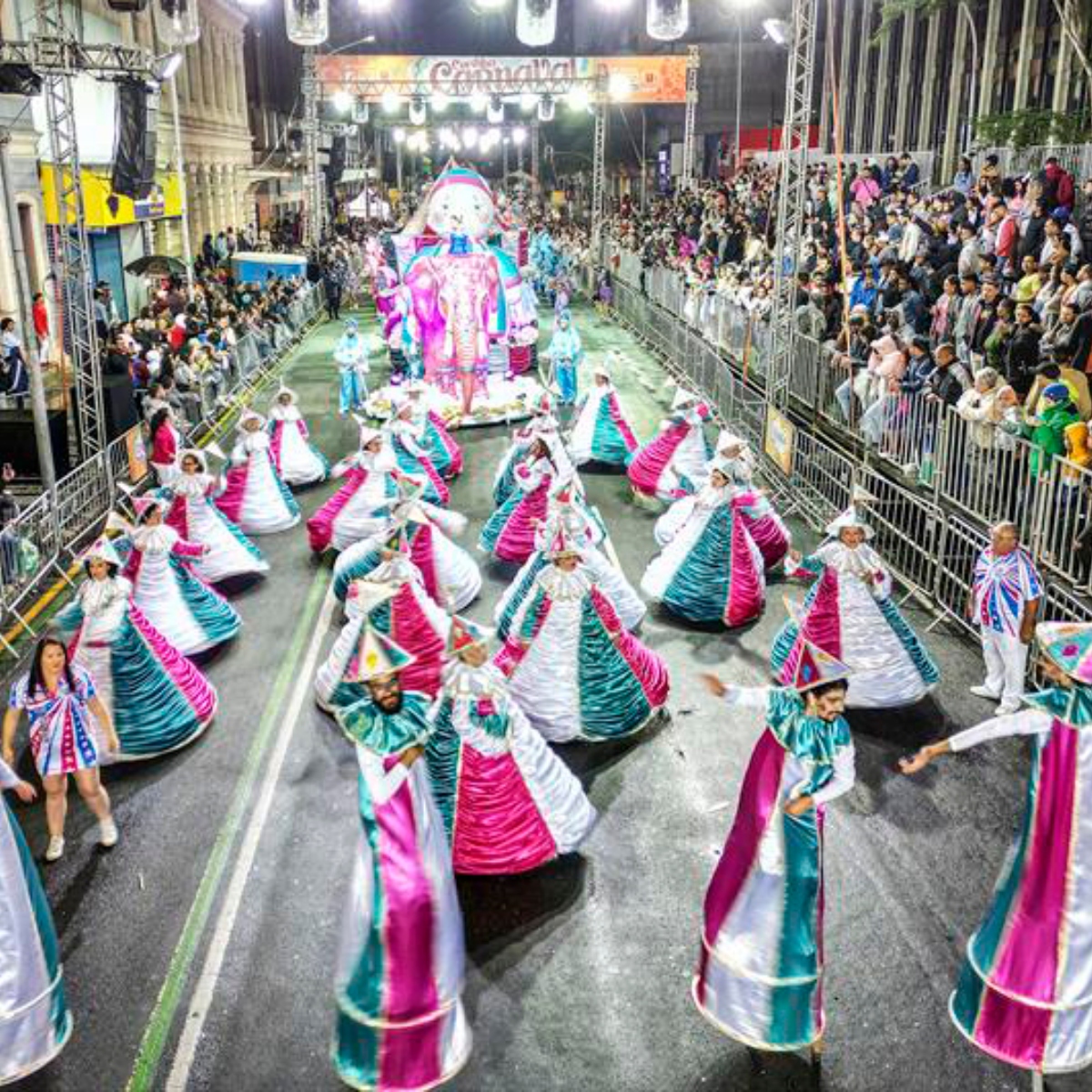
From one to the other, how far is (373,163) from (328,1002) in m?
87.2

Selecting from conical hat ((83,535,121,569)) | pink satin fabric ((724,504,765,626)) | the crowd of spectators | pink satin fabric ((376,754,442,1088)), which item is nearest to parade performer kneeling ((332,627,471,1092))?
pink satin fabric ((376,754,442,1088))

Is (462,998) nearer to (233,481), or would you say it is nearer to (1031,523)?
(1031,523)

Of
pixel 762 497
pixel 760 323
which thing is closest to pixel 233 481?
pixel 762 497

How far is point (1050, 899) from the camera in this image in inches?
213

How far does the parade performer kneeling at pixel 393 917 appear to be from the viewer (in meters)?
5.25

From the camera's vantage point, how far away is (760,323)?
21172 millimetres

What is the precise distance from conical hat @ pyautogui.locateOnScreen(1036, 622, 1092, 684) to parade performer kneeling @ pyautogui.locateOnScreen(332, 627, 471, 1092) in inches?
114

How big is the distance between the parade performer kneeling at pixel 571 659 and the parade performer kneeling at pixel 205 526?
14.5 ft

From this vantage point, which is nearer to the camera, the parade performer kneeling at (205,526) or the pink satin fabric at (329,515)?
the parade performer kneeling at (205,526)

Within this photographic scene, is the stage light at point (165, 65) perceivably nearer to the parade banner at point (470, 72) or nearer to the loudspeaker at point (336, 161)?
the parade banner at point (470, 72)

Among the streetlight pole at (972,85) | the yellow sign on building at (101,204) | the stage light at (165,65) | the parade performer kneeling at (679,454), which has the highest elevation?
the streetlight pole at (972,85)

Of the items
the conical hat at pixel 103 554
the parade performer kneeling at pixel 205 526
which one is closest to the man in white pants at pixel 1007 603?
the conical hat at pixel 103 554

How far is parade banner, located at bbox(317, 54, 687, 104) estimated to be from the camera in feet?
110

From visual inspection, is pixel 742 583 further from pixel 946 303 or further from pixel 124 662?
pixel 946 303
